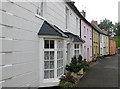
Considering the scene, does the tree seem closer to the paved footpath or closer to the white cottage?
the paved footpath

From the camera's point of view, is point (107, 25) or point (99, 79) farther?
point (107, 25)

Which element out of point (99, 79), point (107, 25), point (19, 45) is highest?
point (107, 25)

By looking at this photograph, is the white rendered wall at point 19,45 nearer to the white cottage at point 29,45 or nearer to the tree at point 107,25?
the white cottage at point 29,45

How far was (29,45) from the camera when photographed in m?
5.01

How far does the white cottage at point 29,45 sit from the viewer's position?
12.2ft

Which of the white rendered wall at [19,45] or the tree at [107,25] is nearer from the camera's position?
the white rendered wall at [19,45]

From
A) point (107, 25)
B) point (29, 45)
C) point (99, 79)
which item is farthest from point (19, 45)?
point (107, 25)

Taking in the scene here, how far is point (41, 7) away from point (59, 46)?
2.07 metres

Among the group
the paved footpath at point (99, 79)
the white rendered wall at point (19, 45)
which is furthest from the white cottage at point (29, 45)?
the paved footpath at point (99, 79)

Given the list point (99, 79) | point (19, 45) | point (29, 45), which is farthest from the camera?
point (99, 79)

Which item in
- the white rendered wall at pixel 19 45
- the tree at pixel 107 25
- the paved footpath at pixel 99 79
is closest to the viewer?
the white rendered wall at pixel 19 45

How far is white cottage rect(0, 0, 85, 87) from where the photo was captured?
3727 mm

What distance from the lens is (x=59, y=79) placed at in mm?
6547

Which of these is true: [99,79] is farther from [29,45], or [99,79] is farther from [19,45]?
[19,45]
